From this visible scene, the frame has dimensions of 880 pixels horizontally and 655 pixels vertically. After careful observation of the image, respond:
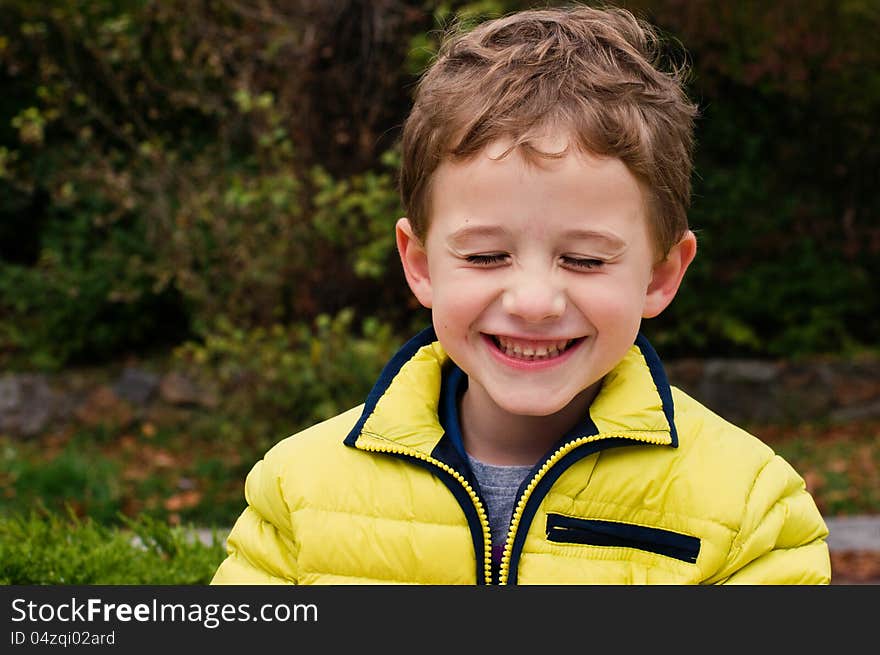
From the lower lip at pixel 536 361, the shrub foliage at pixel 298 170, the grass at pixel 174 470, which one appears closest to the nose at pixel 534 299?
the lower lip at pixel 536 361

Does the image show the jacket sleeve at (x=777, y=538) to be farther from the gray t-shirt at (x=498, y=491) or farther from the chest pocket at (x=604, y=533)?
the gray t-shirt at (x=498, y=491)

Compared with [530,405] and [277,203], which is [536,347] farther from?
[277,203]

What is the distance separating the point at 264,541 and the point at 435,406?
44 cm

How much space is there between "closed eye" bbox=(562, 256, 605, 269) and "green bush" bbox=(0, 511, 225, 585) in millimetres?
1411

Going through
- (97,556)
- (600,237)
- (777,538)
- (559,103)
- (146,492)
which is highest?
(559,103)

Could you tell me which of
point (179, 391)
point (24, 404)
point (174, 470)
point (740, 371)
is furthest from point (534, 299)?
point (24, 404)

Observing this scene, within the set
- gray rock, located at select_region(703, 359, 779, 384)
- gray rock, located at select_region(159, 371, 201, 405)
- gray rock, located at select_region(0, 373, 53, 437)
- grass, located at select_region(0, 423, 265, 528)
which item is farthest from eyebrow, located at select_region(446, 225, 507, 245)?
gray rock, located at select_region(0, 373, 53, 437)

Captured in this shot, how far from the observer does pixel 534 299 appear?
195 centimetres

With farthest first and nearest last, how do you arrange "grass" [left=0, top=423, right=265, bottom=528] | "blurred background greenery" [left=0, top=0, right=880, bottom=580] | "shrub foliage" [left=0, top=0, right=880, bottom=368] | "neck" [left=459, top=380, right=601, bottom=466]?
"shrub foliage" [left=0, top=0, right=880, bottom=368]
"blurred background greenery" [left=0, top=0, right=880, bottom=580]
"grass" [left=0, top=423, right=265, bottom=528]
"neck" [left=459, top=380, right=601, bottom=466]

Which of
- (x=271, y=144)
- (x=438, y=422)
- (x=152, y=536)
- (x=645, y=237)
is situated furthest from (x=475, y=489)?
(x=271, y=144)

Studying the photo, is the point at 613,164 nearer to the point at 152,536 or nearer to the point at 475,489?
the point at 475,489

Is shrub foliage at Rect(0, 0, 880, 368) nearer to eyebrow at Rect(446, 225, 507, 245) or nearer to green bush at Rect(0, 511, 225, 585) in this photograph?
green bush at Rect(0, 511, 225, 585)

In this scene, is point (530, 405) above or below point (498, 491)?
above

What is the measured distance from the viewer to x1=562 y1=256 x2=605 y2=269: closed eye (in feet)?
6.51
